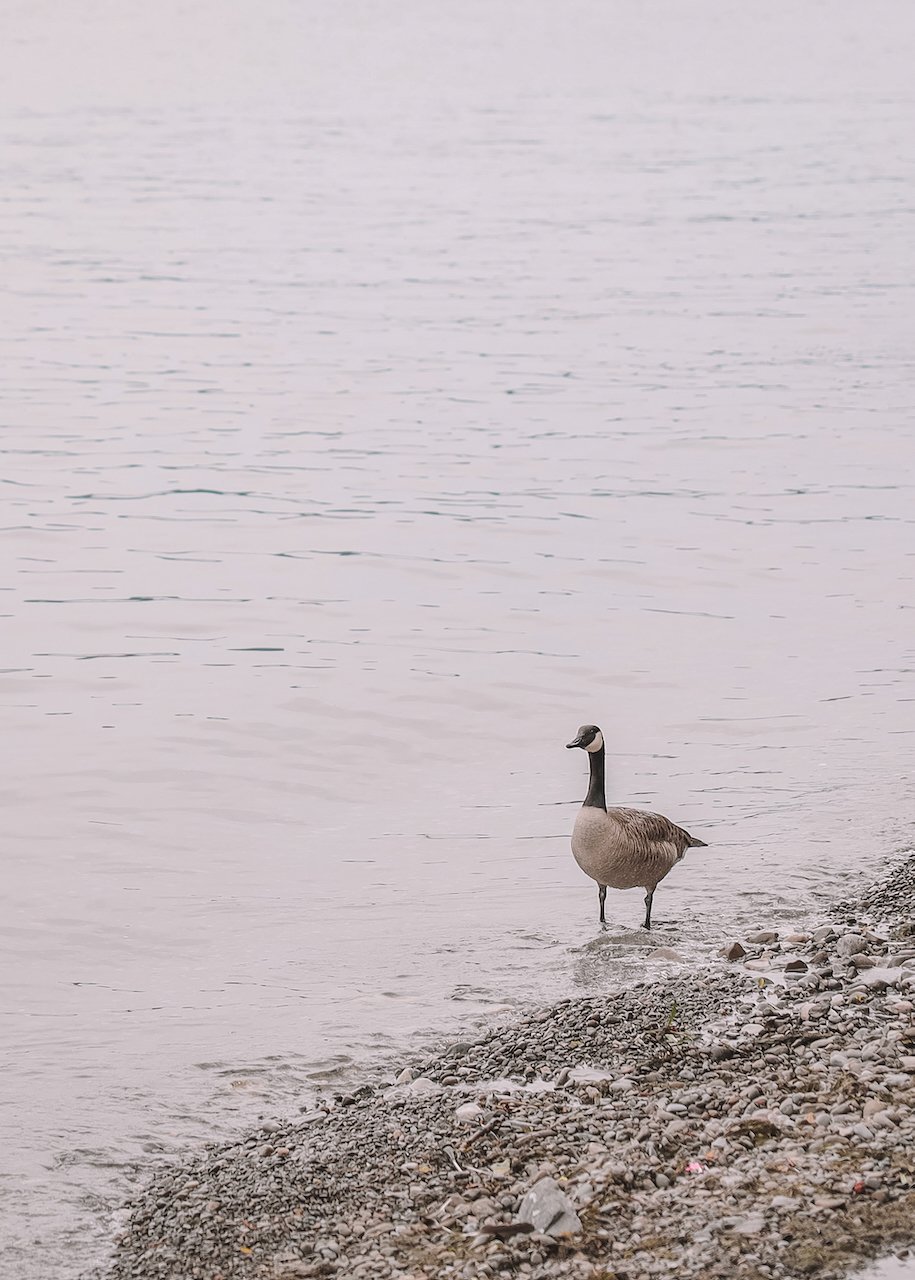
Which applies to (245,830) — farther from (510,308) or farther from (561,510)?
(510,308)

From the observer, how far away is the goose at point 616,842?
1030 cm

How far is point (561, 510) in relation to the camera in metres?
23.7

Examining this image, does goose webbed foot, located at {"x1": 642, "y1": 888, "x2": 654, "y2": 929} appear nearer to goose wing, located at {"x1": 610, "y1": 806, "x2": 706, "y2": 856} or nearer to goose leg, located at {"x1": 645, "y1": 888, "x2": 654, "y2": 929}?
goose leg, located at {"x1": 645, "y1": 888, "x2": 654, "y2": 929}

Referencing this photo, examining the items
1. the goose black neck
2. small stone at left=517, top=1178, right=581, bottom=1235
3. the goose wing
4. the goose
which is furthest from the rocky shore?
the goose black neck

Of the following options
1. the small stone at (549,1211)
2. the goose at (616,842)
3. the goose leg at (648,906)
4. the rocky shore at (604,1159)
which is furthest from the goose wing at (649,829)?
the small stone at (549,1211)

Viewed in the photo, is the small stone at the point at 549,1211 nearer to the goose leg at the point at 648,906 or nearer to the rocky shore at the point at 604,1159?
the rocky shore at the point at 604,1159

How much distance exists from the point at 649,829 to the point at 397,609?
9.28 meters

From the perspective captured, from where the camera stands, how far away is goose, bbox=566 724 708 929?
1030cm

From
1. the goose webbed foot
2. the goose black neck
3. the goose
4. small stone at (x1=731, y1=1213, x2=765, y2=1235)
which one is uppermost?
the goose black neck

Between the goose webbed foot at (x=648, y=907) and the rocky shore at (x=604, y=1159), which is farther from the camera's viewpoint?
the goose webbed foot at (x=648, y=907)

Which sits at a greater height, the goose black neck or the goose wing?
the goose black neck

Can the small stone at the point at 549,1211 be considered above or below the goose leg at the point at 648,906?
below

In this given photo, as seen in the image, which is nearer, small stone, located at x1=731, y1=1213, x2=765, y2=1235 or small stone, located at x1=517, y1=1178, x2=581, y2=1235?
small stone, located at x1=731, y1=1213, x2=765, y2=1235

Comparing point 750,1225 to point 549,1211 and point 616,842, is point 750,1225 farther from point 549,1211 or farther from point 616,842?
point 616,842
